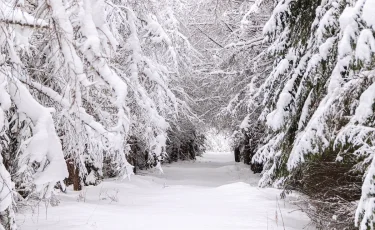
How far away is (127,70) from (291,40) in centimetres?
415

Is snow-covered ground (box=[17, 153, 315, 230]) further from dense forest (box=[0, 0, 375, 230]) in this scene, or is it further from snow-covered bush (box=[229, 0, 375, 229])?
snow-covered bush (box=[229, 0, 375, 229])

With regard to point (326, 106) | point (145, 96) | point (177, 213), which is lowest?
point (177, 213)

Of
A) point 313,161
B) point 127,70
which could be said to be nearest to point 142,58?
point 127,70

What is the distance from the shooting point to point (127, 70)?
30.8 ft

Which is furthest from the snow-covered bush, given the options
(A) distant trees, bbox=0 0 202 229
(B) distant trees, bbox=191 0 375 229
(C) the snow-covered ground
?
(A) distant trees, bbox=0 0 202 229

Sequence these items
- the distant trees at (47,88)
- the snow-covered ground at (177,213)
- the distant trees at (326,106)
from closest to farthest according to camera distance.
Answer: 1. the distant trees at (47,88)
2. the distant trees at (326,106)
3. the snow-covered ground at (177,213)

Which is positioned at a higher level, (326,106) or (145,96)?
(145,96)

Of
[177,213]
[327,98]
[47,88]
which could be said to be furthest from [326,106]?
[177,213]

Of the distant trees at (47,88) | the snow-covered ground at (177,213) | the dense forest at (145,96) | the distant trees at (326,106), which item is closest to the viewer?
the distant trees at (47,88)

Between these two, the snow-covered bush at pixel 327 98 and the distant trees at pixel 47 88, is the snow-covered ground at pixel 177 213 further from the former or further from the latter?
the distant trees at pixel 47 88

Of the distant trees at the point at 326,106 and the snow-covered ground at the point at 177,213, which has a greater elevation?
the distant trees at the point at 326,106

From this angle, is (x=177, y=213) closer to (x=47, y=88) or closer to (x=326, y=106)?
(x=326, y=106)

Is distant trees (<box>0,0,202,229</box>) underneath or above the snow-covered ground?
A: above

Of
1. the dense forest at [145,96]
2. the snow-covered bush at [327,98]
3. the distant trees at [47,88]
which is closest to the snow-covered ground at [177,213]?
the dense forest at [145,96]
